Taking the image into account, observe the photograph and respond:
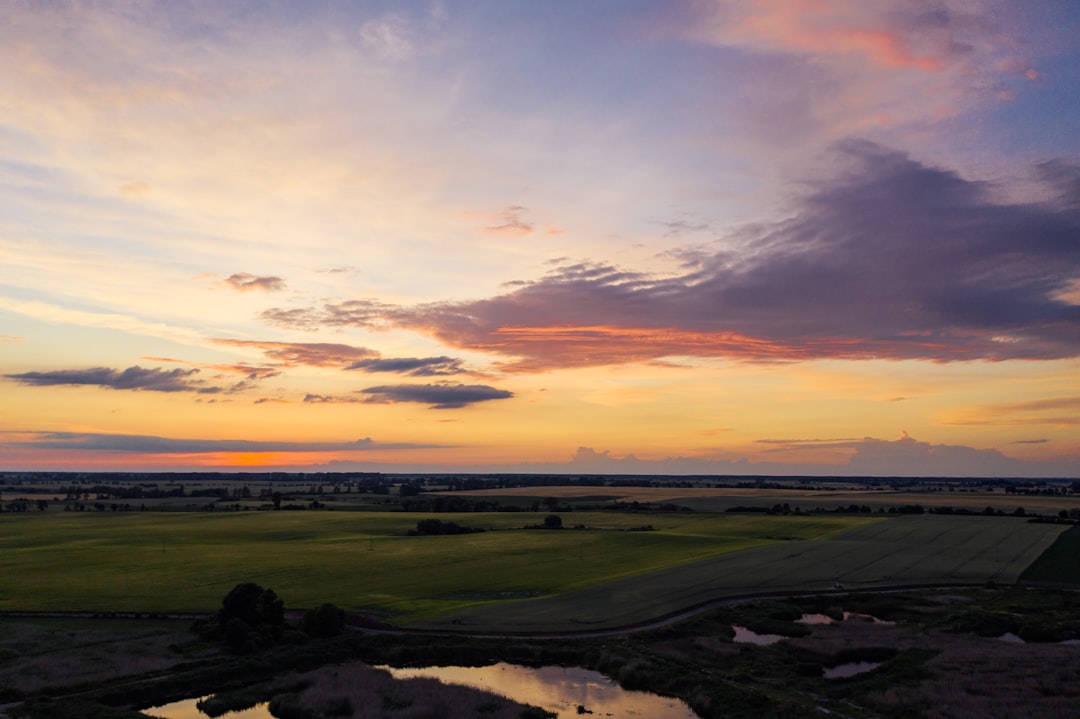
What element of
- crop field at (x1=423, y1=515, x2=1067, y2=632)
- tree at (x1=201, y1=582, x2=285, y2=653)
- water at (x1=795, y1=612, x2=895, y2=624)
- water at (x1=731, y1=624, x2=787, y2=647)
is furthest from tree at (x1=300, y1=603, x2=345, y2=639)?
water at (x1=795, y1=612, x2=895, y2=624)

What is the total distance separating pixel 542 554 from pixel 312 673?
5851 cm

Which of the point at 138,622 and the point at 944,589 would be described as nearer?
the point at 138,622

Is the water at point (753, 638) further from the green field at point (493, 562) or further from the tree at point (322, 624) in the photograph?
the tree at point (322, 624)

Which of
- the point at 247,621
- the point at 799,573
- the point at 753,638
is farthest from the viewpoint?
the point at 799,573

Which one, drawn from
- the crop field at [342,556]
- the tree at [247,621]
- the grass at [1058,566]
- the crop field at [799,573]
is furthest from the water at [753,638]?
the grass at [1058,566]

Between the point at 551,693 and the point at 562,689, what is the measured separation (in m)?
1.10

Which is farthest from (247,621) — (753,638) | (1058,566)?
(1058,566)

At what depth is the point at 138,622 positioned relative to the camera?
208ft

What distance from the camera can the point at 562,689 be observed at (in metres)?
48.3

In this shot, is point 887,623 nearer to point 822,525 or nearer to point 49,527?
point 822,525

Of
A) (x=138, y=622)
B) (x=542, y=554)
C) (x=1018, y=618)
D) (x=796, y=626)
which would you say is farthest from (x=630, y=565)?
(x=138, y=622)

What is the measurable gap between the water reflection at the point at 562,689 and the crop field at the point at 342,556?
13.5m

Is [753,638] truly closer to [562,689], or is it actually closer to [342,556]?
[562,689]

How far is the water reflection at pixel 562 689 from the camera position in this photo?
4440cm
